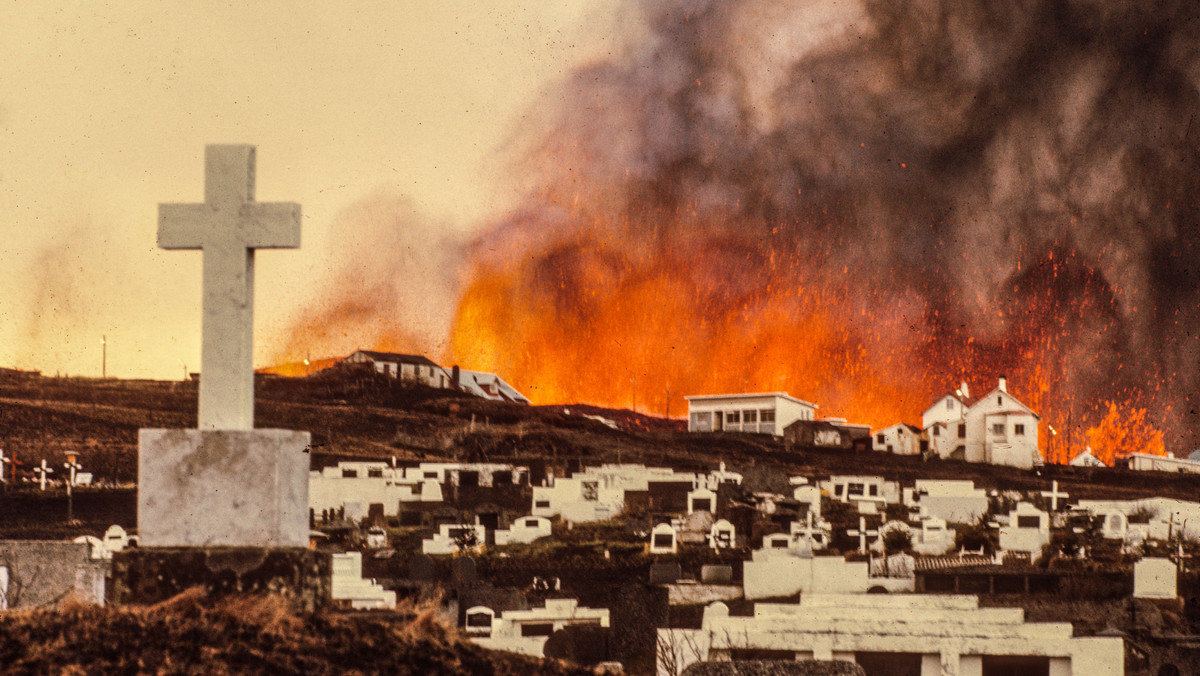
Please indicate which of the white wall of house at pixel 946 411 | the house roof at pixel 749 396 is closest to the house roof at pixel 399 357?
the house roof at pixel 749 396

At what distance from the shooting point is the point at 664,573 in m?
28.1

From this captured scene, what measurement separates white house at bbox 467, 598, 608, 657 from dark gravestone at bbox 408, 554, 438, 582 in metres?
3.94

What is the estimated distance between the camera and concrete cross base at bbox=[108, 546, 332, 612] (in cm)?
542

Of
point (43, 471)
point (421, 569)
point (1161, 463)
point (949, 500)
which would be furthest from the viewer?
point (1161, 463)

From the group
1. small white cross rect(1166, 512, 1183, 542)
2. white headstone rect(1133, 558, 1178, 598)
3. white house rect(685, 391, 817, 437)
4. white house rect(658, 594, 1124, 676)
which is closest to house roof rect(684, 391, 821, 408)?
white house rect(685, 391, 817, 437)

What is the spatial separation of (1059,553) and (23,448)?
31484 millimetres

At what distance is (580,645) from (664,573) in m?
7.62

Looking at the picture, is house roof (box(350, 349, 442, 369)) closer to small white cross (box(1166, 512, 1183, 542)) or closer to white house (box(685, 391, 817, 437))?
white house (box(685, 391, 817, 437))

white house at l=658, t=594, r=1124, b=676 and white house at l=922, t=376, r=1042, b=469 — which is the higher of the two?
white house at l=922, t=376, r=1042, b=469

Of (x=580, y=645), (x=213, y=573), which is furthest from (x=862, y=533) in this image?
(x=213, y=573)

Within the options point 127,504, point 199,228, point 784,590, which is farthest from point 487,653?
point 127,504

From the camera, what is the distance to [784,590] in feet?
84.9

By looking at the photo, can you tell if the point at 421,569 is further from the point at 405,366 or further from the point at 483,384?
the point at 405,366

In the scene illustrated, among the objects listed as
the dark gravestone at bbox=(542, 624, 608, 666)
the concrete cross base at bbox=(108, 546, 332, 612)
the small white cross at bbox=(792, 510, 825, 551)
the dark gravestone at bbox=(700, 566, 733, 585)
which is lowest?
the dark gravestone at bbox=(542, 624, 608, 666)
